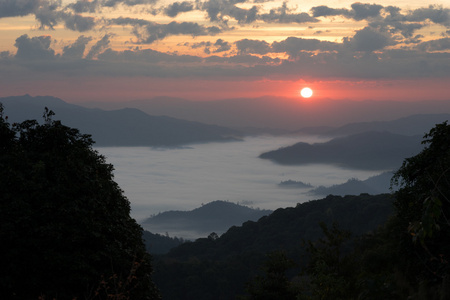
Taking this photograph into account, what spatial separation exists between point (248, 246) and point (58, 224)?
102 metres

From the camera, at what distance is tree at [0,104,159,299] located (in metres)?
17.7

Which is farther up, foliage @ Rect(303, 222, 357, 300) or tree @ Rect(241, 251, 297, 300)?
foliage @ Rect(303, 222, 357, 300)

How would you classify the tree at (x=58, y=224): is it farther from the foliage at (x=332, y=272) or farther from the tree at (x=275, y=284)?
the tree at (x=275, y=284)

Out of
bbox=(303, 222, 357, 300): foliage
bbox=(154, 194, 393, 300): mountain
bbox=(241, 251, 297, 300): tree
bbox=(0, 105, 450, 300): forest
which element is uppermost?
bbox=(0, 105, 450, 300): forest

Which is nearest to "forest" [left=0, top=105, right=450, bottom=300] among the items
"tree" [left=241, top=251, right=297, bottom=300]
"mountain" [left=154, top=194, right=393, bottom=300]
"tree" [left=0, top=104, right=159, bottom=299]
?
"tree" [left=0, top=104, right=159, bottom=299]

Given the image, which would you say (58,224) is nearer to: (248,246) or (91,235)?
(91,235)

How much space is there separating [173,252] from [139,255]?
109 meters

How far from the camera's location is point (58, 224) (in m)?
18.1

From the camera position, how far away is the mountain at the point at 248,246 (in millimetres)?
91188

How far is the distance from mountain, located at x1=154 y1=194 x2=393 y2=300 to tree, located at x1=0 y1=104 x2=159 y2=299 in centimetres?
6078

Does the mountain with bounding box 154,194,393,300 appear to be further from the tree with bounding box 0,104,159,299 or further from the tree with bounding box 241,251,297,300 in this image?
the tree with bounding box 0,104,159,299

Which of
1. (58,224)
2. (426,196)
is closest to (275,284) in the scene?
(426,196)

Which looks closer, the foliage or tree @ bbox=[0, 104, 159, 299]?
tree @ bbox=[0, 104, 159, 299]

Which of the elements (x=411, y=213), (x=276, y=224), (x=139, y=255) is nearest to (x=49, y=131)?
(x=139, y=255)
